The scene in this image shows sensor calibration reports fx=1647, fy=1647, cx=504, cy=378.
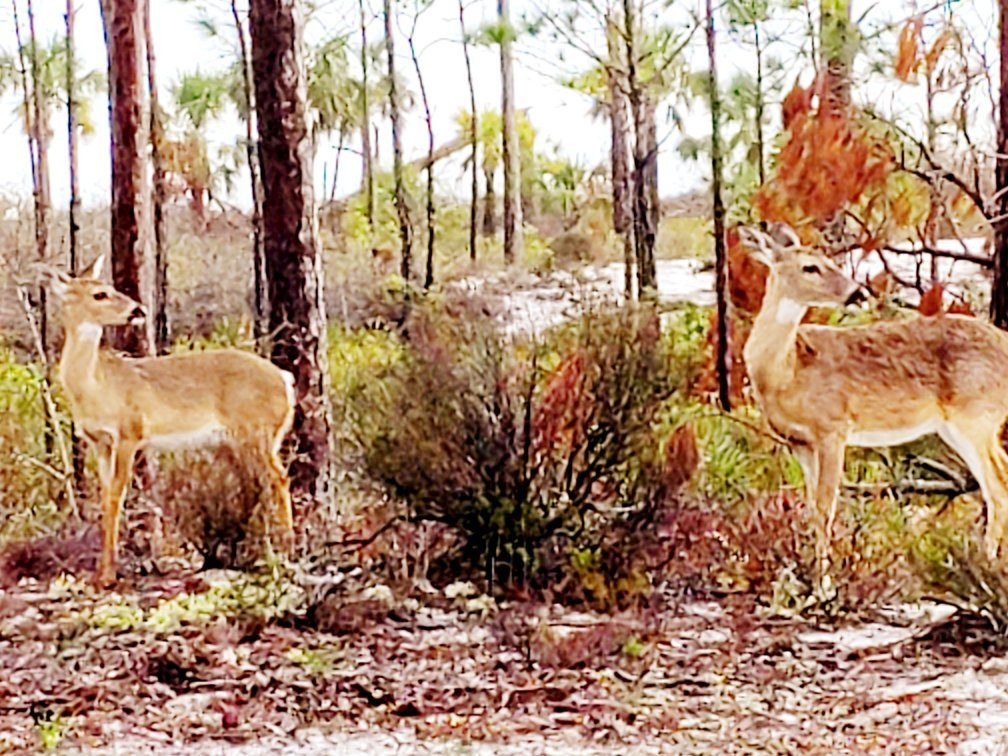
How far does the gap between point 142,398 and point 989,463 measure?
2.50 metres

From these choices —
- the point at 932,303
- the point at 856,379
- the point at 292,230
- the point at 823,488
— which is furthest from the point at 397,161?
the point at 823,488

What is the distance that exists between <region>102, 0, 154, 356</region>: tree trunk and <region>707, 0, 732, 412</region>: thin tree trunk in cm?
207

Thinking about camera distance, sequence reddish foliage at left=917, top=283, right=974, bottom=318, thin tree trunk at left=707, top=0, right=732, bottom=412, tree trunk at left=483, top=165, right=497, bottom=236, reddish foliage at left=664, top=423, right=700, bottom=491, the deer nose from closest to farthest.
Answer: the deer nose → reddish foliage at left=664, top=423, right=700, bottom=491 → reddish foliage at left=917, top=283, right=974, bottom=318 → thin tree trunk at left=707, top=0, right=732, bottom=412 → tree trunk at left=483, top=165, right=497, bottom=236

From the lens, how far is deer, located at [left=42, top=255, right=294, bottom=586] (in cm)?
477

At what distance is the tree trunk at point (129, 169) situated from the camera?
5711mm

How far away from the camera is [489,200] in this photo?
27.3 ft

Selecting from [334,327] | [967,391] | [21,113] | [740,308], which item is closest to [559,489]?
[967,391]

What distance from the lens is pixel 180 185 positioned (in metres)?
7.47

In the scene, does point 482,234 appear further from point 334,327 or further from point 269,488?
point 269,488

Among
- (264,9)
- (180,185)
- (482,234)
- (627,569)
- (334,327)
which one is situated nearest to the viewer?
(627,569)

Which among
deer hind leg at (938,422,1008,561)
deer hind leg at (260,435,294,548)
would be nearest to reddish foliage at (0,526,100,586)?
deer hind leg at (260,435,294,548)

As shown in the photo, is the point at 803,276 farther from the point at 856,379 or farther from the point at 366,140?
the point at 366,140

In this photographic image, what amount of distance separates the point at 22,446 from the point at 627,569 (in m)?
2.91

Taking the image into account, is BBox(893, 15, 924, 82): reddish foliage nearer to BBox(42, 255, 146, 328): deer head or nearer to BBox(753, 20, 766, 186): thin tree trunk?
BBox(753, 20, 766, 186): thin tree trunk
